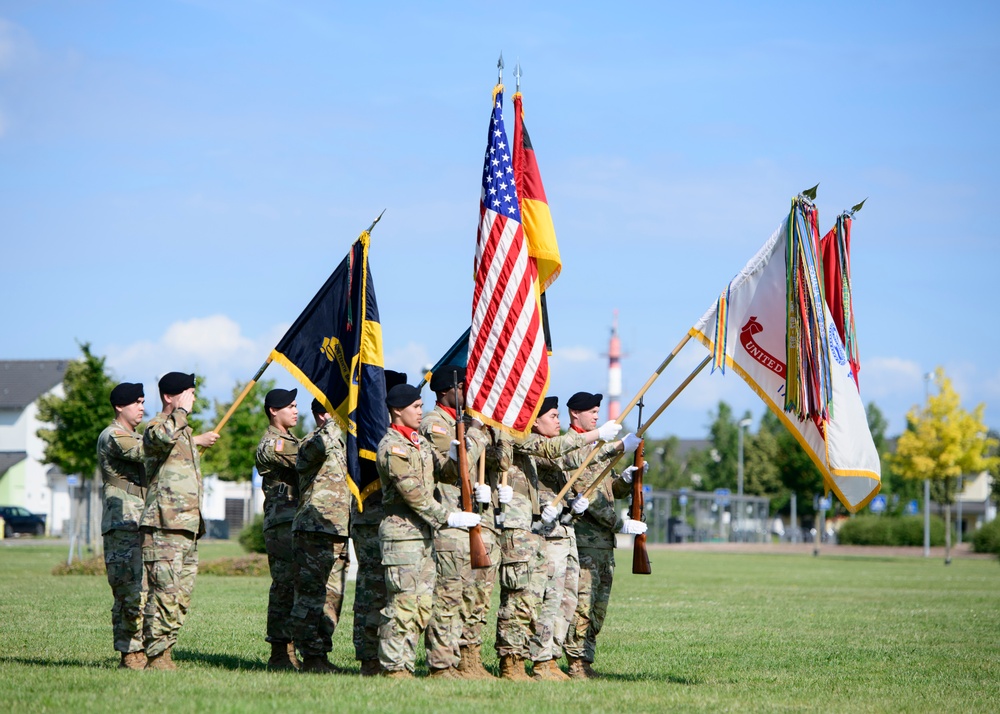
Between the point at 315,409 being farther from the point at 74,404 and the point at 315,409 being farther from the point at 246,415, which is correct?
the point at 246,415

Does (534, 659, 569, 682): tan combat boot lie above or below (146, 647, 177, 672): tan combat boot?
below

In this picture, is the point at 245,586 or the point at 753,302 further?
the point at 245,586

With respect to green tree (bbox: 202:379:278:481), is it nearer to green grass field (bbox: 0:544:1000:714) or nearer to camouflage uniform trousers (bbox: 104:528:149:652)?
green grass field (bbox: 0:544:1000:714)

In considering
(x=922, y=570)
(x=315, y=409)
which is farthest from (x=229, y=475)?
Result: (x=315, y=409)

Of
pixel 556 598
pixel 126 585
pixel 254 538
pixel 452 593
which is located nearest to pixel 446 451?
pixel 452 593

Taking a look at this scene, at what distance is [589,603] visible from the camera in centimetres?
1058

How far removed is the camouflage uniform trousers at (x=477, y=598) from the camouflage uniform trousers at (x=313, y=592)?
1217 millimetres

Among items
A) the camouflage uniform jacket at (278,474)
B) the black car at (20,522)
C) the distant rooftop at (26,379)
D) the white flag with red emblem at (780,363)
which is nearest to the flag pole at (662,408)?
the white flag with red emblem at (780,363)

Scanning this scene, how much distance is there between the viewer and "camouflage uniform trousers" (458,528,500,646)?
31.7ft

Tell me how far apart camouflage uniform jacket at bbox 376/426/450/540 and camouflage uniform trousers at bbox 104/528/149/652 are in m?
2.10

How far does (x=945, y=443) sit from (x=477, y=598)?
3411 cm

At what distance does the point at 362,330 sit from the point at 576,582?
2.82 metres

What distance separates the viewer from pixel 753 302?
10.1m

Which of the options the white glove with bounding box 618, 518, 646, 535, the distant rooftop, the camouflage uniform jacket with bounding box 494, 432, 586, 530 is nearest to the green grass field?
the white glove with bounding box 618, 518, 646, 535
